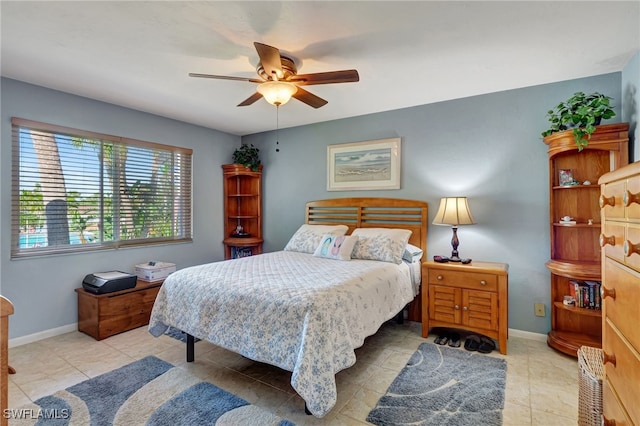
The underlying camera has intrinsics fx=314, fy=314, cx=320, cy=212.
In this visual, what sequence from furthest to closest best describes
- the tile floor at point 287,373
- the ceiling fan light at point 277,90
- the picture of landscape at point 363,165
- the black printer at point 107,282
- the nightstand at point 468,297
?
the picture of landscape at point 363,165 < the black printer at point 107,282 < the nightstand at point 468,297 < the ceiling fan light at point 277,90 < the tile floor at point 287,373

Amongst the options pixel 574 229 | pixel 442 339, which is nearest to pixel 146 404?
pixel 442 339

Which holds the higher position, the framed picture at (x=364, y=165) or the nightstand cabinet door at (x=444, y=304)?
the framed picture at (x=364, y=165)

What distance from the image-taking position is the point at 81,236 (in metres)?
3.33

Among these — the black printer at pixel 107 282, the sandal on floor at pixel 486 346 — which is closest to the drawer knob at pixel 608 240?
the sandal on floor at pixel 486 346

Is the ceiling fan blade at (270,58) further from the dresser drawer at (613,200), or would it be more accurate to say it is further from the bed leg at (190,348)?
the bed leg at (190,348)

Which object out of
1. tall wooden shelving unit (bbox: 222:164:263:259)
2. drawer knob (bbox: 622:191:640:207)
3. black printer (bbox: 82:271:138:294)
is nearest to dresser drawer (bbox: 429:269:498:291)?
drawer knob (bbox: 622:191:640:207)

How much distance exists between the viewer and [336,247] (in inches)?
129

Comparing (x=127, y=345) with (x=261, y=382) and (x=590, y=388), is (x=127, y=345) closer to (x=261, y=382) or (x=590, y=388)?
(x=261, y=382)

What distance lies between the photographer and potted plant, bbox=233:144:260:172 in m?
4.68

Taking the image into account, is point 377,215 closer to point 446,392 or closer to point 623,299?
point 446,392

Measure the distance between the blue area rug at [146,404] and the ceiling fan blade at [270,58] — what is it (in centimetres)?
220

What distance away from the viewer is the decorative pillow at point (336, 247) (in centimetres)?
321

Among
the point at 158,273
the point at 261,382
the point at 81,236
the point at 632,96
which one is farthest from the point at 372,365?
the point at 81,236

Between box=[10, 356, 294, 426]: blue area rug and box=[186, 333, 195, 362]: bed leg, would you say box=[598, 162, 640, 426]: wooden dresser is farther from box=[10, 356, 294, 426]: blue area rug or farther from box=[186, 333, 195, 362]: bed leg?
box=[186, 333, 195, 362]: bed leg
